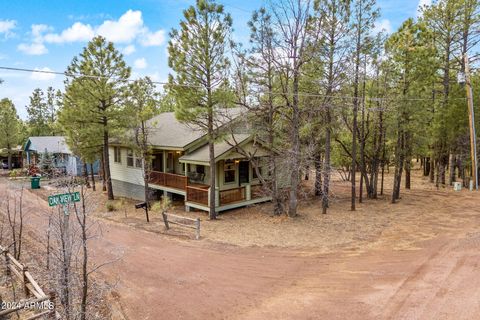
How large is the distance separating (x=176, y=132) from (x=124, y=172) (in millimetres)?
5572

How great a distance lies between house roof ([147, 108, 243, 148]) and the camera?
17766 mm

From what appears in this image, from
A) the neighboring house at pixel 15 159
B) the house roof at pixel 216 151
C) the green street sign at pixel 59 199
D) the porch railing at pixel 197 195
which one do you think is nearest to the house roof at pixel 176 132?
the house roof at pixel 216 151

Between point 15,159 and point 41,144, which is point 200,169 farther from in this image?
point 15,159

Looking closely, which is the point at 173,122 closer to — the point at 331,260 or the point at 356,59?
the point at 356,59

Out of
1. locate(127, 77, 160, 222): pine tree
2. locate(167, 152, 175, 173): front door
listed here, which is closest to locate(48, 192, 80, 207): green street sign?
locate(127, 77, 160, 222): pine tree

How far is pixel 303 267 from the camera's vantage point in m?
9.41

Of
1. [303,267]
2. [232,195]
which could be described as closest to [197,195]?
[232,195]

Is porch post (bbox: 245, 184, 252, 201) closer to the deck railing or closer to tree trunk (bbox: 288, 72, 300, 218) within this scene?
the deck railing

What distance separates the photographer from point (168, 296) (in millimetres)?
7785

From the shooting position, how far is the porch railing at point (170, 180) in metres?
18.5

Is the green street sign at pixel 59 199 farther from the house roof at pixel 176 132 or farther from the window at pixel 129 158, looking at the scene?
the window at pixel 129 158

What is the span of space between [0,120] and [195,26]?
3337cm

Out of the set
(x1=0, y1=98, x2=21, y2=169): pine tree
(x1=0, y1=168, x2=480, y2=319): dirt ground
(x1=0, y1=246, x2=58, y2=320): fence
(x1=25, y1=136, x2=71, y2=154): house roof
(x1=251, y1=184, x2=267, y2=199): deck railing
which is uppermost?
(x1=0, y1=98, x2=21, y2=169): pine tree

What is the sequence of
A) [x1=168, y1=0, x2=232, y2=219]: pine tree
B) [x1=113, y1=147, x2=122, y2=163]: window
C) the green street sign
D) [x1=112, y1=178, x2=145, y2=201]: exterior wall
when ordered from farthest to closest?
1. [x1=113, y1=147, x2=122, y2=163]: window
2. [x1=112, y1=178, x2=145, y2=201]: exterior wall
3. [x1=168, y1=0, x2=232, y2=219]: pine tree
4. the green street sign
